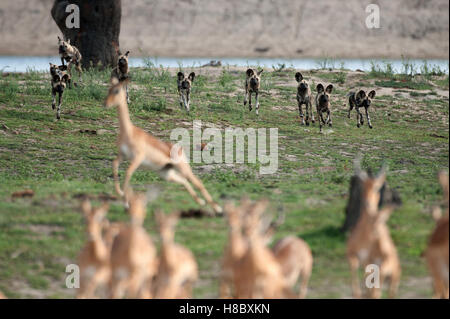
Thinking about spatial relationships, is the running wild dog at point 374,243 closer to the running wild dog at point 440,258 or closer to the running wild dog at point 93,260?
the running wild dog at point 440,258

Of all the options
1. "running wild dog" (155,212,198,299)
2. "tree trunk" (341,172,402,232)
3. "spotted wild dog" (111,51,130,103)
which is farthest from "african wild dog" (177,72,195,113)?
"running wild dog" (155,212,198,299)

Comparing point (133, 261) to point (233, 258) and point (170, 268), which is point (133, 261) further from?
point (233, 258)

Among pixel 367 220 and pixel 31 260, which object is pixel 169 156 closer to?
pixel 31 260

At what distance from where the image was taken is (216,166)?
1619 cm

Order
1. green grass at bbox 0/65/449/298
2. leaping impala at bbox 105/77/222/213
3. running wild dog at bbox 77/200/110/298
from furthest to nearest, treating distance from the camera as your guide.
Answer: leaping impala at bbox 105/77/222/213 < green grass at bbox 0/65/449/298 < running wild dog at bbox 77/200/110/298

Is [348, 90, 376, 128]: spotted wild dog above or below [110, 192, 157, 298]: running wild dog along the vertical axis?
above

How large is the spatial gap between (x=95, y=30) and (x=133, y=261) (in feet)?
67.5

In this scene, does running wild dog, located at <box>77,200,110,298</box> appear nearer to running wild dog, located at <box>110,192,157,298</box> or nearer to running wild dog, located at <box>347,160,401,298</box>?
running wild dog, located at <box>110,192,157,298</box>

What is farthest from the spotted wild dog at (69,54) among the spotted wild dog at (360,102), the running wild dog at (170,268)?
the running wild dog at (170,268)

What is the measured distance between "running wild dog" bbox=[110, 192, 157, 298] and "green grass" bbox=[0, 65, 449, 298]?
136cm

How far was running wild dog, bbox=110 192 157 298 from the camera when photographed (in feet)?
23.8

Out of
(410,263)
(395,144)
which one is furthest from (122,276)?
(395,144)
